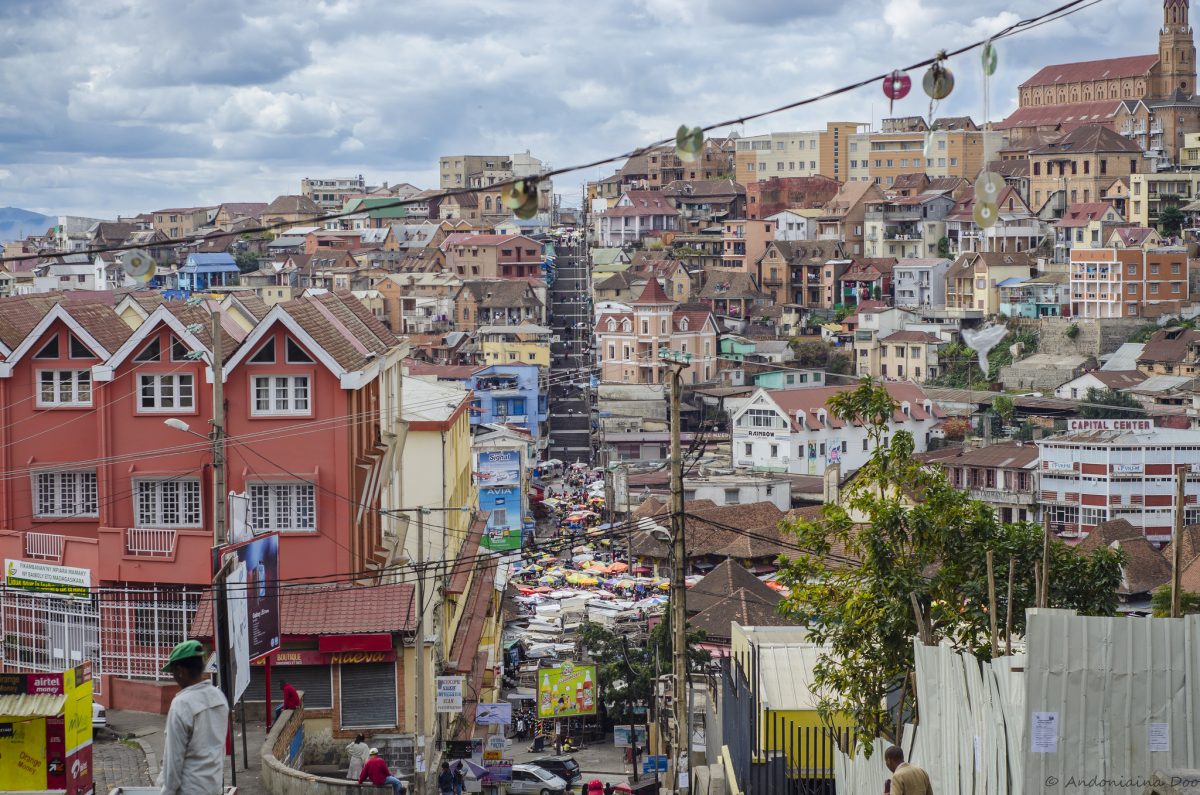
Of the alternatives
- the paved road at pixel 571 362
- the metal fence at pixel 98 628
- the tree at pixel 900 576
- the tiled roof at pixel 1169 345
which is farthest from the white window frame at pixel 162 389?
the tiled roof at pixel 1169 345

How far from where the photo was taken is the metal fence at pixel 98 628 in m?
20.2

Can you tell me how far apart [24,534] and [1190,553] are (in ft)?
125

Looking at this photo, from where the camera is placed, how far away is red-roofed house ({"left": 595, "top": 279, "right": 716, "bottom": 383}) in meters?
87.8

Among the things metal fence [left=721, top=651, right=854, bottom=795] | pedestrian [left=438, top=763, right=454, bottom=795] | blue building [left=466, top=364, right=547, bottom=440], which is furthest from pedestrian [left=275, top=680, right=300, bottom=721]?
Result: blue building [left=466, top=364, right=547, bottom=440]

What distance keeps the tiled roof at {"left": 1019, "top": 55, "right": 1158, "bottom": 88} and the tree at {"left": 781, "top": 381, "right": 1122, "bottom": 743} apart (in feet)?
358

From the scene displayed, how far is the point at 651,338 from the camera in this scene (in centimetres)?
8806

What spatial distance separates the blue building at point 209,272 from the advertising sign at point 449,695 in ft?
277

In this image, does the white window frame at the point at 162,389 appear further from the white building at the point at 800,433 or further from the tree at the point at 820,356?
the tree at the point at 820,356

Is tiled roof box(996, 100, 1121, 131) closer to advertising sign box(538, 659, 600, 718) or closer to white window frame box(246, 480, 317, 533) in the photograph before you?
advertising sign box(538, 659, 600, 718)

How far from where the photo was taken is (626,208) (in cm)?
11188

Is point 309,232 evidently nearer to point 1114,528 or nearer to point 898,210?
point 898,210

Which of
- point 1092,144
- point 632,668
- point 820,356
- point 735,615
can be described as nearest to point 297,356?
point 632,668

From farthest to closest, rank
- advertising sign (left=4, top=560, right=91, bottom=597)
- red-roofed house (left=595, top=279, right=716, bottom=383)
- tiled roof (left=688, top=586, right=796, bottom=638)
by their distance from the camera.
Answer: red-roofed house (left=595, top=279, right=716, bottom=383), tiled roof (left=688, top=586, right=796, bottom=638), advertising sign (left=4, top=560, right=91, bottom=597)

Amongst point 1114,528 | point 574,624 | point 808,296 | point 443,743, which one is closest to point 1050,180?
point 808,296
